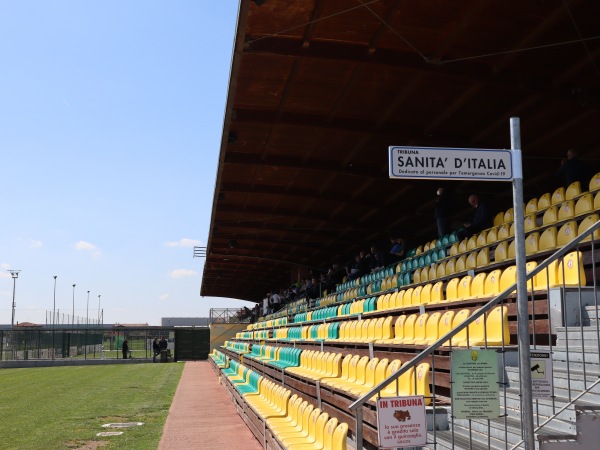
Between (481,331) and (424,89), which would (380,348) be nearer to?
(481,331)

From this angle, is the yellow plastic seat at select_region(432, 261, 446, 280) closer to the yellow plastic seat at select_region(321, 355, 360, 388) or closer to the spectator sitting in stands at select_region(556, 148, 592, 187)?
the spectator sitting in stands at select_region(556, 148, 592, 187)

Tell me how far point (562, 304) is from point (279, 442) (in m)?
4.00

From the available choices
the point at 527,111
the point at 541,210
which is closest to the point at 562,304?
the point at 541,210

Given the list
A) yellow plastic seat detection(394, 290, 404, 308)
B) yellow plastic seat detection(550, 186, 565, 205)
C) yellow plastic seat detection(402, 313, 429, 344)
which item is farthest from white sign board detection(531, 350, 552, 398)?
yellow plastic seat detection(394, 290, 404, 308)

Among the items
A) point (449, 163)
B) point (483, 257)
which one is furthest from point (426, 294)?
point (449, 163)

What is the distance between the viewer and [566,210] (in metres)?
9.66

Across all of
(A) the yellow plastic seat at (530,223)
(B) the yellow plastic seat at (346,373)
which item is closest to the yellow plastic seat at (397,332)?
(B) the yellow plastic seat at (346,373)

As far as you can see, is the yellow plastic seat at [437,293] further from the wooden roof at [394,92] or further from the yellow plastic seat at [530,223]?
the wooden roof at [394,92]

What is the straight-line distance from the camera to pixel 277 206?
937 inches

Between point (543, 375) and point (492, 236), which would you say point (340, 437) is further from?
point (492, 236)

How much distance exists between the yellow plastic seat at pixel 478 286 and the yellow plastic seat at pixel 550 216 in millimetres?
1861

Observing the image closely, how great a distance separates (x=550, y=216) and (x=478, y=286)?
2157 millimetres

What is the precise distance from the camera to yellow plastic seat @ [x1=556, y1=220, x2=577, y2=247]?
29.4 ft

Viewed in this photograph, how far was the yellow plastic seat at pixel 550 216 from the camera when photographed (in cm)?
994
